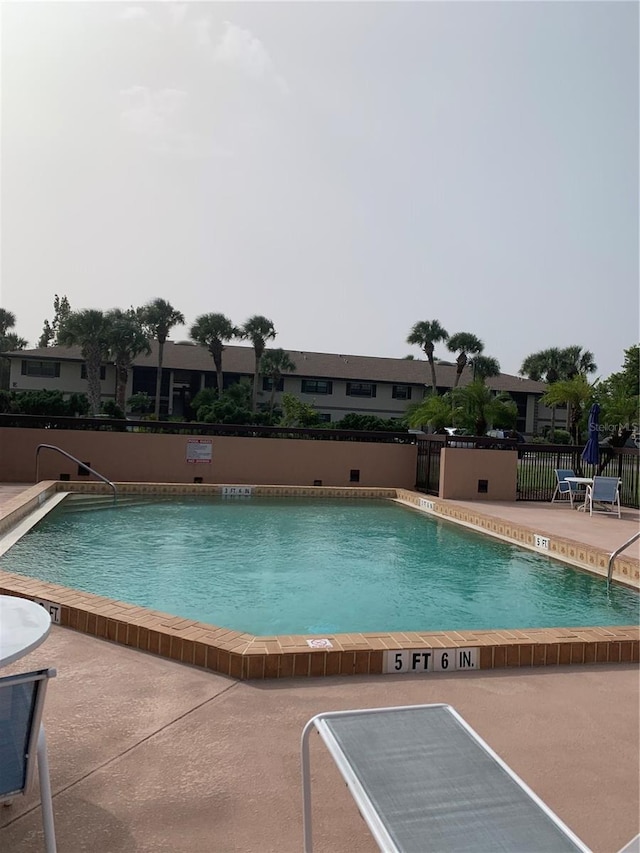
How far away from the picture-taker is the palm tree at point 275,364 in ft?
132

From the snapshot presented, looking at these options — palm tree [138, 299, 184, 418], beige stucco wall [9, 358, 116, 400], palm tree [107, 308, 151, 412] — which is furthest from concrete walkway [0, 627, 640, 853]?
beige stucco wall [9, 358, 116, 400]

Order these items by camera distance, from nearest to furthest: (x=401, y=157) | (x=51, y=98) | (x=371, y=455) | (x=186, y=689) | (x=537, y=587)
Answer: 1. (x=186, y=689)
2. (x=537, y=587)
3. (x=51, y=98)
4. (x=401, y=157)
5. (x=371, y=455)

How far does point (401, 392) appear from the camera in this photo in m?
43.2

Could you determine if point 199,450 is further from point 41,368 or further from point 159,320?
point 41,368

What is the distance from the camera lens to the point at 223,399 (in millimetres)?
36469

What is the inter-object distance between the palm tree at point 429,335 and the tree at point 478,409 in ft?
59.6

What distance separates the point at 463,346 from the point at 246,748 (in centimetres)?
4097

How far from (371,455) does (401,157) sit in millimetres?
7461

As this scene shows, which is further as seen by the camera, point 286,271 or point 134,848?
point 286,271

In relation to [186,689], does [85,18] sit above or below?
above

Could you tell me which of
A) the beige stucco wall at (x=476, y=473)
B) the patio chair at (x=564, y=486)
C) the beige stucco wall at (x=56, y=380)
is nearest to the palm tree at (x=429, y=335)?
the beige stucco wall at (x=56, y=380)

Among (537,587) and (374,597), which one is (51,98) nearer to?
(374,597)

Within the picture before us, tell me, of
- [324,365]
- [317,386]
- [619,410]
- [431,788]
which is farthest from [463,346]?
[431,788]

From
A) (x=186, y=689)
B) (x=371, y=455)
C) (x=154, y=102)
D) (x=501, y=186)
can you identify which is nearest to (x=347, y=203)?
(x=501, y=186)
